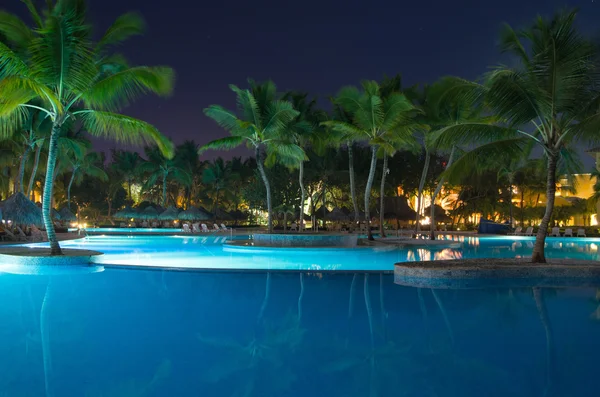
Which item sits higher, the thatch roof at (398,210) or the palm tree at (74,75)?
the palm tree at (74,75)

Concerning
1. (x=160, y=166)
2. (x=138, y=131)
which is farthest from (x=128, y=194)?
(x=138, y=131)

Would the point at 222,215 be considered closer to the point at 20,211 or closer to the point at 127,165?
the point at 127,165

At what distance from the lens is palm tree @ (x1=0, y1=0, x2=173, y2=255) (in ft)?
38.7

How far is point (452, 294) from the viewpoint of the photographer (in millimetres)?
8570

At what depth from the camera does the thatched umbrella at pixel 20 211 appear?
61.5ft

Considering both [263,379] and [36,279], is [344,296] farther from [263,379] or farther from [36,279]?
[36,279]

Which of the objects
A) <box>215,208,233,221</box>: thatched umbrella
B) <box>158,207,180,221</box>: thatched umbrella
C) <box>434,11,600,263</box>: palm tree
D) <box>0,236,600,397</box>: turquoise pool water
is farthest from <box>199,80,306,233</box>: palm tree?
<box>215,208,233,221</box>: thatched umbrella

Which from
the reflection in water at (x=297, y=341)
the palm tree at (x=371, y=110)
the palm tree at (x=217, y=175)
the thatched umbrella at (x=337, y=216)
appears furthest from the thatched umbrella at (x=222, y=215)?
the reflection in water at (x=297, y=341)

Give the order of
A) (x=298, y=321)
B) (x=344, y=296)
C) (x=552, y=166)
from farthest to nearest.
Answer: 1. (x=552, y=166)
2. (x=344, y=296)
3. (x=298, y=321)

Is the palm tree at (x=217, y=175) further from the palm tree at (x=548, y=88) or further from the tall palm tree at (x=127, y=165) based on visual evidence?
the palm tree at (x=548, y=88)

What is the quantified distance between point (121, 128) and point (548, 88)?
401 inches

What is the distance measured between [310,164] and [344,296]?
94.1 feet

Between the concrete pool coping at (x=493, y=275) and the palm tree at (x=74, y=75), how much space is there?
7.50m

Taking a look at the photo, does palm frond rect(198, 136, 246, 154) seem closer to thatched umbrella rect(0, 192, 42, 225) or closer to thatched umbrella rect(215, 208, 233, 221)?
thatched umbrella rect(0, 192, 42, 225)
